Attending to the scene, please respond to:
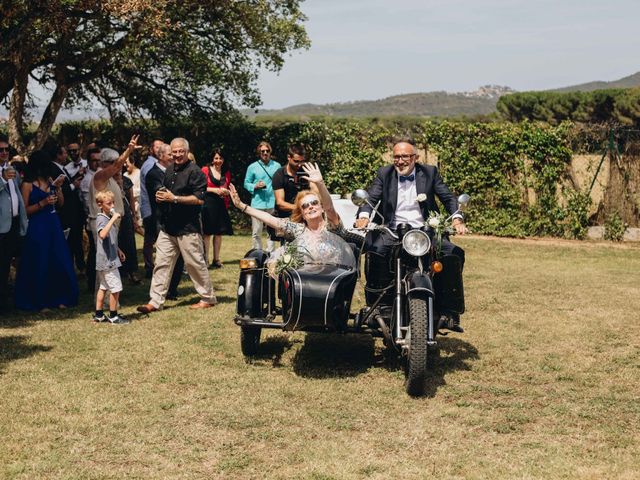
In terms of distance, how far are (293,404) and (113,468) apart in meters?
1.66

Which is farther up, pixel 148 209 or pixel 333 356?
pixel 148 209

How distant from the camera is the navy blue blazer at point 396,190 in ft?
24.6

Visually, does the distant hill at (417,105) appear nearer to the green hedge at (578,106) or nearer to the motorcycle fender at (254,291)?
Result: the green hedge at (578,106)

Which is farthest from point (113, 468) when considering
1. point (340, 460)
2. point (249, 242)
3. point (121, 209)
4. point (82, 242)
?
point (249, 242)

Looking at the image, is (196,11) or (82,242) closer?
(82,242)

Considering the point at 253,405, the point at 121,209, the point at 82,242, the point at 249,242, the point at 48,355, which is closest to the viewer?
the point at 253,405

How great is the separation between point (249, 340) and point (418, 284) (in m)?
1.90

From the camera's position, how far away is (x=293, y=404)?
6.22m

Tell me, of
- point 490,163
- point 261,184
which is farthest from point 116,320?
point 490,163

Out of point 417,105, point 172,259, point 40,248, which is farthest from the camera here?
point 417,105

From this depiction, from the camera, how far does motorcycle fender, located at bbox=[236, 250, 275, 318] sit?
7293 millimetres

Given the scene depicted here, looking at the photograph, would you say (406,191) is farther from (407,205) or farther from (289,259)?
(289,259)

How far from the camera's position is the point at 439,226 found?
22.5 feet

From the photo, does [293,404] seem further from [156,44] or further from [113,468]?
[156,44]
